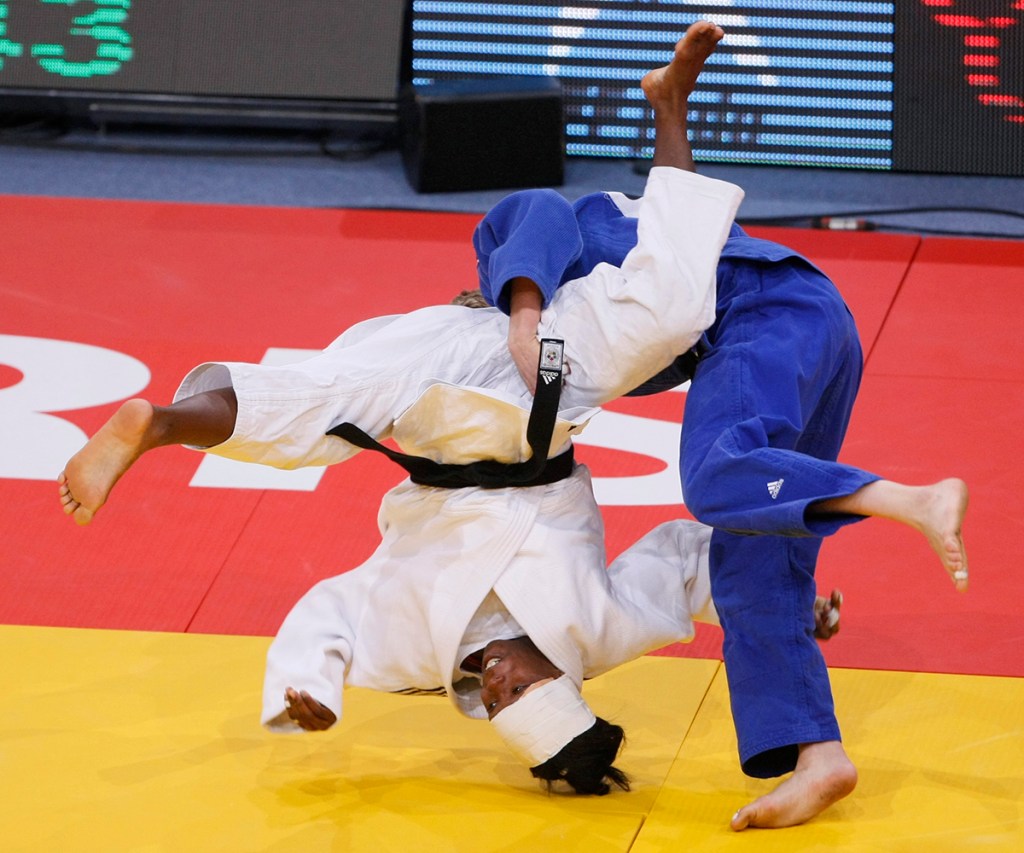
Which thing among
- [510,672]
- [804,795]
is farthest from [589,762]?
[804,795]

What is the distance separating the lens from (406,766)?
2809 millimetres

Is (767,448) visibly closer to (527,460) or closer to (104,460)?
(527,460)

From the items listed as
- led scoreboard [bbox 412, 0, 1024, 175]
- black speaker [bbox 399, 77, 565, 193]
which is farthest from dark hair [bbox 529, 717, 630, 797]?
led scoreboard [bbox 412, 0, 1024, 175]

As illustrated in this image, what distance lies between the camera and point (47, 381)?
4.30 m

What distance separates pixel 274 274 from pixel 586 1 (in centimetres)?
199

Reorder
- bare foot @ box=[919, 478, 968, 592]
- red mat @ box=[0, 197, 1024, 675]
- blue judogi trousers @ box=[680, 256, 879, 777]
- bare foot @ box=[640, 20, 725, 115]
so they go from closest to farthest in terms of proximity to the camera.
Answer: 1. bare foot @ box=[919, 478, 968, 592]
2. blue judogi trousers @ box=[680, 256, 879, 777]
3. bare foot @ box=[640, 20, 725, 115]
4. red mat @ box=[0, 197, 1024, 675]

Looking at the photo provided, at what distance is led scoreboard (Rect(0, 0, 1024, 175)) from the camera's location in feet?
19.7

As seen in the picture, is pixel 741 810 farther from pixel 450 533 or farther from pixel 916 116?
pixel 916 116

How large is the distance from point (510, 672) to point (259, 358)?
2110 millimetres

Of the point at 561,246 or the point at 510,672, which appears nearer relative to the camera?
the point at 510,672

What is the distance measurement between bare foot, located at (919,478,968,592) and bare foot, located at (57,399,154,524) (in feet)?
3.86

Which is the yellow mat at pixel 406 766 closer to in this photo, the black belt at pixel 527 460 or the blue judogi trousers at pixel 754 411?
the blue judogi trousers at pixel 754 411

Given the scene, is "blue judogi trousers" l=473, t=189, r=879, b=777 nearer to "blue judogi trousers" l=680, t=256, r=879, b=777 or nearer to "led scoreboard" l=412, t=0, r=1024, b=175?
"blue judogi trousers" l=680, t=256, r=879, b=777

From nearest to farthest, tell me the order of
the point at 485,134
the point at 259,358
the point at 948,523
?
1. the point at 948,523
2. the point at 259,358
3. the point at 485,134
